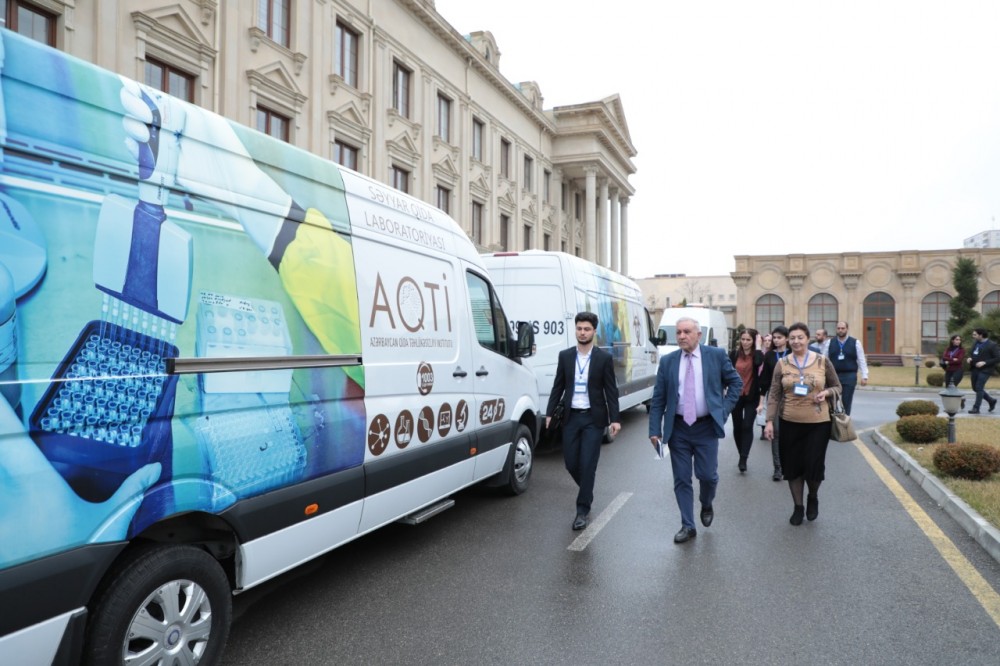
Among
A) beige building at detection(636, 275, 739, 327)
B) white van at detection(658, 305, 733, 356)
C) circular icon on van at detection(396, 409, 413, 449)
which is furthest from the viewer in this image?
beige building at detection(636, 275, 739, 327)

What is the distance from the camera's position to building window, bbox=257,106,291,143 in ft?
55.5

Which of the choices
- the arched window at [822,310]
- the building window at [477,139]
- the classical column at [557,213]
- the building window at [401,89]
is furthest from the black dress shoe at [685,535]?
the arched window at [822,310]

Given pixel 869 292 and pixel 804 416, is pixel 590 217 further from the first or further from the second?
pixel 804 416

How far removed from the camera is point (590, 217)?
41.2 meters

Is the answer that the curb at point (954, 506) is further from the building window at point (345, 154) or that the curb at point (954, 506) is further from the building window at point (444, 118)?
the building window at point (444, 118)

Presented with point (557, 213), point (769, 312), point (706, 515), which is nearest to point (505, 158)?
point (557, 213)

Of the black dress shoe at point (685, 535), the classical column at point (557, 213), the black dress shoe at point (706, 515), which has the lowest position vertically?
the black dress shoe at point (685, 535)

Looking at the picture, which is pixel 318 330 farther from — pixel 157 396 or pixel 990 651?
pixel 990 651

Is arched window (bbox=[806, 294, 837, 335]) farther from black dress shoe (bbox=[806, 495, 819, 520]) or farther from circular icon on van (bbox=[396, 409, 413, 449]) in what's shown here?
circular icon on van (bbox=[396, 409, 413, 449])

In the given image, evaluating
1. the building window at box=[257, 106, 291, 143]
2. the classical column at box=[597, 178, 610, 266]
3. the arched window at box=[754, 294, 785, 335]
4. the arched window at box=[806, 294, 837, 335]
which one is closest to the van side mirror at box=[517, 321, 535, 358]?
the building window at box=[257, 106, 291, 143]

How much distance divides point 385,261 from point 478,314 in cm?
167

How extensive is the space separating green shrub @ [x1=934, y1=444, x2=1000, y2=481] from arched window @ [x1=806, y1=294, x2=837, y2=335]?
45126mm

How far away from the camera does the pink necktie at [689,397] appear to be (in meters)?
5.49

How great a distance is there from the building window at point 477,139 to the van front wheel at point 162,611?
27.6 metres
